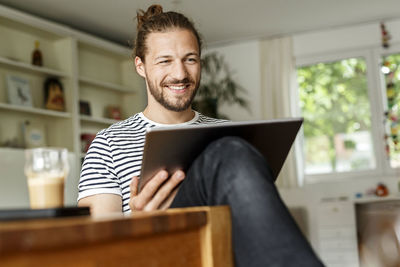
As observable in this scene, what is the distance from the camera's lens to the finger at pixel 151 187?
1.31m

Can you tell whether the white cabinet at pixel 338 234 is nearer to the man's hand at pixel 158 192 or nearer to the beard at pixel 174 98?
the beard at pixel 174 98

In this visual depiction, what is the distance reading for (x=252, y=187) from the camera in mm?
995

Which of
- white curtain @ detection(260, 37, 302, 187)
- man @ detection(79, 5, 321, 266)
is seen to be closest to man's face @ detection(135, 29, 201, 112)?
man @ detection(79, 5, 321, 266)

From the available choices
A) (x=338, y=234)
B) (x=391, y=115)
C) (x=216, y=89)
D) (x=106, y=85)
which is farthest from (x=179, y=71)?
(x=216, y=89)

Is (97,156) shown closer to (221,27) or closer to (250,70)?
(221,27)

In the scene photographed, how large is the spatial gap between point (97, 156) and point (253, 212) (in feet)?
3.00

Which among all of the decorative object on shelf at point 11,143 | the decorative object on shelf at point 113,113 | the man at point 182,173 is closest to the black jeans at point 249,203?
the man at point 182,173

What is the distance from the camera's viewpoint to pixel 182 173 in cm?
132

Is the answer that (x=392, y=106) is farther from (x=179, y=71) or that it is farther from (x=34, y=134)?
(x=179, y=71)

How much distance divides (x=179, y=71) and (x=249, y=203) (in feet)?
3.11

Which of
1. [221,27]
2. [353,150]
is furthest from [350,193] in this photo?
[221,27]

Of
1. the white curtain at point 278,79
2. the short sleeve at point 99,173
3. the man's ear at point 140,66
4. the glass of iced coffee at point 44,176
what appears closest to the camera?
the glass of iced coffee at point 44,176

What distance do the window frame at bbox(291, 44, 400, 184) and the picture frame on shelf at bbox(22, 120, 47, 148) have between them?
102 inches

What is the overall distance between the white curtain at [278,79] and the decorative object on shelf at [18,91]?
8.33 ft
